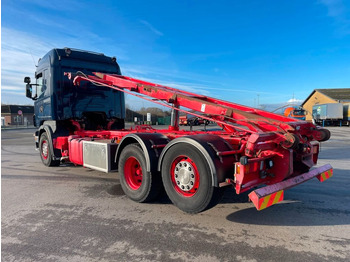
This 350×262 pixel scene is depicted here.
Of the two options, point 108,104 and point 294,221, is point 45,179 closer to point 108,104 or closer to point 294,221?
point 108,104

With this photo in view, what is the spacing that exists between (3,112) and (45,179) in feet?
217

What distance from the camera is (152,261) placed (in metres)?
2.62

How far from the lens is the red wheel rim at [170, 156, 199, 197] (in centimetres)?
358

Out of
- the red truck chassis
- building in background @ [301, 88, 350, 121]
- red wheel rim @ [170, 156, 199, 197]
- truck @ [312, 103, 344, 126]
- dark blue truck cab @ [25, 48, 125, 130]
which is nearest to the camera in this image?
the red truck chassis

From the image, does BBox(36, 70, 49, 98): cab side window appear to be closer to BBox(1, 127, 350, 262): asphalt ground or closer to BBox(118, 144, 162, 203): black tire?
BBox(1, 127, 350, 262): asphalt ground

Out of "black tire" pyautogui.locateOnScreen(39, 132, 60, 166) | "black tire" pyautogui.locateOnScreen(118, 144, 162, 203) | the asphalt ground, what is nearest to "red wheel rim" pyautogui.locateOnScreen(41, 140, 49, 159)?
"black tire" pyautogui.locateOnScreen(39, 132, 60, 166)

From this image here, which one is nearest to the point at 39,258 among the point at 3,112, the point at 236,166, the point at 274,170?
the point at 236,166

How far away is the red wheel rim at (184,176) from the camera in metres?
3.58

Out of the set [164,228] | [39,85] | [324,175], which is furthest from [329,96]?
[164,228]

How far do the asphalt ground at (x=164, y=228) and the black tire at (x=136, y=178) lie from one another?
0.18m

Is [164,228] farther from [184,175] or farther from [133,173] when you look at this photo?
[133,173]

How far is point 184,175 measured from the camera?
12.0 ft

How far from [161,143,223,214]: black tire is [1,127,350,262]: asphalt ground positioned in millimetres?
277

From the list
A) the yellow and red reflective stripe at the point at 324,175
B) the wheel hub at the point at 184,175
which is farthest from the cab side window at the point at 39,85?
the yellow and red reflective stripe at the point at 324,175
